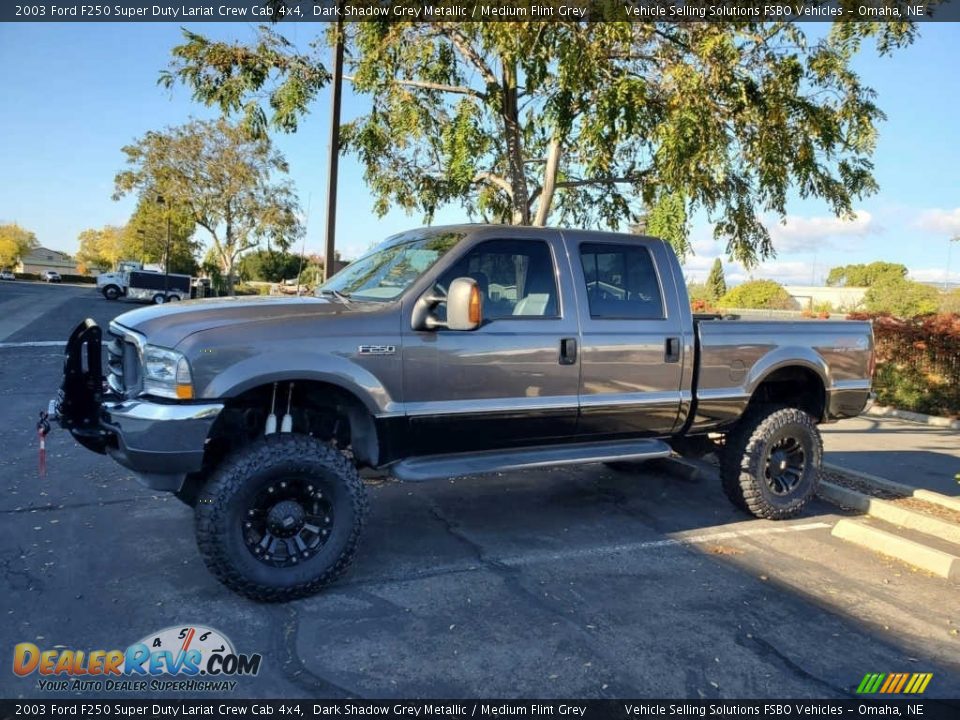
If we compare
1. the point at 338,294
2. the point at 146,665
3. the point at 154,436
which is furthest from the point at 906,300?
the point at 146,665

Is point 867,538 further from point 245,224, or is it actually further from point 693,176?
point 245,224

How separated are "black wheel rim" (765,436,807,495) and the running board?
97cm

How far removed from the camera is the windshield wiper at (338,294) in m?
4.29

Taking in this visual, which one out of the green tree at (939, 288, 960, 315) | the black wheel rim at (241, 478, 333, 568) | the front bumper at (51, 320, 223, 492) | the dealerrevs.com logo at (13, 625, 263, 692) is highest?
the green tree at (939, 288, 960, 315)

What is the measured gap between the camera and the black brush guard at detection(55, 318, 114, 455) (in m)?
3.88

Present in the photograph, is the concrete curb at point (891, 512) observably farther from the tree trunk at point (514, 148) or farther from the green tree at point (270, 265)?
the green tree at point (270, 265)

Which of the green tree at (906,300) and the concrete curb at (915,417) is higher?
the green tree at (906,300)

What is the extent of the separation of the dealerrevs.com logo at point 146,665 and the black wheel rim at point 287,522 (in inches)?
20.8

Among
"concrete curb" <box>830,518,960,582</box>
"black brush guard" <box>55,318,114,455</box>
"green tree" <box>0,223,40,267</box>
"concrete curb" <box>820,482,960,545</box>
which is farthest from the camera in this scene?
"green tree" <box>0,223,40,267</box>

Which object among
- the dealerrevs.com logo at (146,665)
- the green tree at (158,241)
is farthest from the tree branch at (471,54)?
the green tree at (158,241)

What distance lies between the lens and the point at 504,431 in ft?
14.4

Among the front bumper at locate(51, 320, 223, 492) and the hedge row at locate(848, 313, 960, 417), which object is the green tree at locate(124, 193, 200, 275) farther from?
the front bumper at locate(51, 320, 223, 492)

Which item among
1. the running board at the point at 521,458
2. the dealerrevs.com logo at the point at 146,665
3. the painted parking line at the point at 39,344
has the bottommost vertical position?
the dealerrevs.com logo at the point at 146,665

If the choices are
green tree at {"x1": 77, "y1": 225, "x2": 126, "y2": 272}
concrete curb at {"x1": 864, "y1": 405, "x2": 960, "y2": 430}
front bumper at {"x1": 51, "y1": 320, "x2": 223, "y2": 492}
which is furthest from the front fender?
green tree at {"x1": 77, "y1": 225, "x2": 126, "y2": 272}
